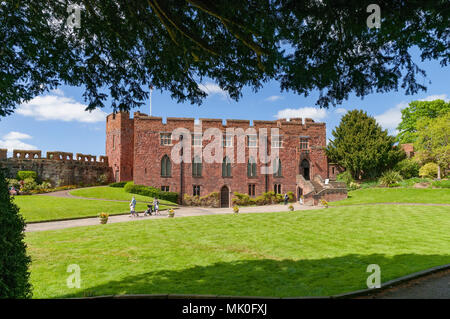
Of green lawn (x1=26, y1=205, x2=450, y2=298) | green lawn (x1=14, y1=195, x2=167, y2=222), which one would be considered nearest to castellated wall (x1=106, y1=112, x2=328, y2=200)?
green lawn (x1=14, y1=195, x2=167, y2=222)

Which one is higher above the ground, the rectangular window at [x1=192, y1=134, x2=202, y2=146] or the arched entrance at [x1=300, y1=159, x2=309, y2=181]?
the rectangular window at [x1=192, y1=134, x2=202, y2=146]

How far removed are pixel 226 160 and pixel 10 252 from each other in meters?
33.0

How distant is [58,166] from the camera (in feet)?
121

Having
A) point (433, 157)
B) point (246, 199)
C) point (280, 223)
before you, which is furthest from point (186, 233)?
point (433, 157)

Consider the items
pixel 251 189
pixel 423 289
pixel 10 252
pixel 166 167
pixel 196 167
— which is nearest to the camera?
pixel 10 252

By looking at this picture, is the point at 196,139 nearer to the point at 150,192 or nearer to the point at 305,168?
the point at 150,192

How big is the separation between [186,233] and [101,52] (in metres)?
8.96

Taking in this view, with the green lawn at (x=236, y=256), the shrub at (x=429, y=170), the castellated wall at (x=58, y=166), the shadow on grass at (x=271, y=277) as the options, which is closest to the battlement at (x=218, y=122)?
the castellated wall at (x=58, y=166)

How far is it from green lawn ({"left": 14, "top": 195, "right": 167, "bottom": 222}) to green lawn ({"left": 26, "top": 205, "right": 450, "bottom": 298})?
7.20 metres

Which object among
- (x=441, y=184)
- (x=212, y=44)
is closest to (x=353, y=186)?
(x=441, y=184)

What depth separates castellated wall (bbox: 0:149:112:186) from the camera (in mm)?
35156

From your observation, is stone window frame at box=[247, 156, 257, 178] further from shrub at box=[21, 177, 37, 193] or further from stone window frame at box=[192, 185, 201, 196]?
shrub at box=[21, 177, 37, 193]

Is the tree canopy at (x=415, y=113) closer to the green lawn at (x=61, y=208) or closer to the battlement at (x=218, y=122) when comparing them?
the battlement at (x=218, y=122)

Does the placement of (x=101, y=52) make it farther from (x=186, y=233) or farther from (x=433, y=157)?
(x=433, y=157)
